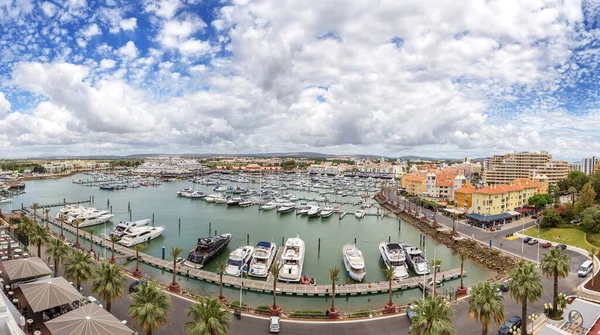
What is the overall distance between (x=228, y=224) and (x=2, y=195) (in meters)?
75.9

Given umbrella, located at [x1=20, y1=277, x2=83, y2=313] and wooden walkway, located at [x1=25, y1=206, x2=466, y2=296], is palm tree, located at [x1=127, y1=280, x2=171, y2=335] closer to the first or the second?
umbrella, located at [x1=20, y1=277, x2=83, y2=313]

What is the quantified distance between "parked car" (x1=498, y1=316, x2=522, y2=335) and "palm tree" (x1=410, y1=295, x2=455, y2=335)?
634 centimetres

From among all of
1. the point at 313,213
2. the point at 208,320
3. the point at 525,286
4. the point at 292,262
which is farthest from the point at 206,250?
the point at 313,213

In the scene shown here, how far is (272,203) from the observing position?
80125mm

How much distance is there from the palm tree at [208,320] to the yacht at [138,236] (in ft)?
104

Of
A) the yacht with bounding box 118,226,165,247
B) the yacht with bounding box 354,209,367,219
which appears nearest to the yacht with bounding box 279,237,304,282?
the yacht with bounding box 118,226,165,247

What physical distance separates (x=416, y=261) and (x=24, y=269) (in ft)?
111

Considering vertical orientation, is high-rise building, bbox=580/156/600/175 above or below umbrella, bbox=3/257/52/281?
above

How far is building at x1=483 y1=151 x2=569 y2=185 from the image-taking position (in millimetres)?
83500

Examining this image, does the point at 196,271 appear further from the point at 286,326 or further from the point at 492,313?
the point at 492,313

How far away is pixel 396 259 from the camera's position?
110ft

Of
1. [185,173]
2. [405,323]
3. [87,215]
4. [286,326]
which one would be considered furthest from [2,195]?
[405,323]

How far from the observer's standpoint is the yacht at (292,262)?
30.3 metres

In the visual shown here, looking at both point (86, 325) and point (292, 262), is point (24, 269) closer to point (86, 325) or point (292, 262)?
point (86, 325)
